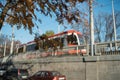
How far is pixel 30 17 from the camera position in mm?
13156

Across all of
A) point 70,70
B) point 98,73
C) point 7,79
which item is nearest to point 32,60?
point 7,79

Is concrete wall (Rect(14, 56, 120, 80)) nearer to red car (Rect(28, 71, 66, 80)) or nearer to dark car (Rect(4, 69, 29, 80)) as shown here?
red car (Rect(28, 71, 66, 80))

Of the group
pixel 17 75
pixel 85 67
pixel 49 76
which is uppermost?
pixel 85 67

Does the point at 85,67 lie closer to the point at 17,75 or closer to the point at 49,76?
the point at 49,76

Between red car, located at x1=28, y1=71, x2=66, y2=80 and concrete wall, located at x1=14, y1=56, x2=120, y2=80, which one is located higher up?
concrete wall, located at x1=14, y1=56, x2=120, y2=80

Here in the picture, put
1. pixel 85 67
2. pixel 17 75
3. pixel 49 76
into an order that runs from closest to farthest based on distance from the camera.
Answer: pixel 49 76, pixel 85 67, pixel 17 75

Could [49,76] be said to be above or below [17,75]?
above

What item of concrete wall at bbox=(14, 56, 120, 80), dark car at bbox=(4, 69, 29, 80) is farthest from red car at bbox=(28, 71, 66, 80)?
concrete wall at bbox=(14, 56, 120, 80)

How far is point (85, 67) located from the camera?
20078 millimetres

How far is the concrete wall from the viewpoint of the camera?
1783 cm

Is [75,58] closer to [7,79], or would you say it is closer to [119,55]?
[119,55]

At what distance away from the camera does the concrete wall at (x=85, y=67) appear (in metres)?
17.8

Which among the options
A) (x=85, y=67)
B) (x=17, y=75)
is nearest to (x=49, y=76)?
(x=85, y=67)

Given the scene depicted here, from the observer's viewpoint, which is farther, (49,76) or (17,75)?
(17,75)
